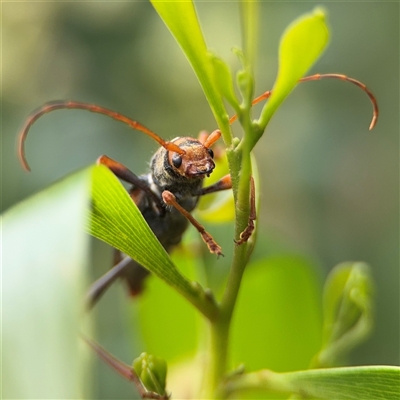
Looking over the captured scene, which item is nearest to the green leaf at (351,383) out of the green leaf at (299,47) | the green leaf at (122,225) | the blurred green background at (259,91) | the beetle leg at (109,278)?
the green leaf at (122,225)

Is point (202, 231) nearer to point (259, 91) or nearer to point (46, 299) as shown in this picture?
point (46, 299)

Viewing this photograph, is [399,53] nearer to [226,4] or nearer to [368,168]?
[368,168]

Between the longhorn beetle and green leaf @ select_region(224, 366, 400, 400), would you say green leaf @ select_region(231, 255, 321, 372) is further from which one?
green leaf @ select_region(224, 366, 400, 400)

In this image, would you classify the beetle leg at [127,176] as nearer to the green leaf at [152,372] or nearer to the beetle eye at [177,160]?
the beetle eye at [177,160]

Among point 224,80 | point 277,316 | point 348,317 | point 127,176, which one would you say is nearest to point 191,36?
point 224,80

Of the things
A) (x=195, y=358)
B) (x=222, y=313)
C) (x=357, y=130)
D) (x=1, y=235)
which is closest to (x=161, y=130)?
(x=357, y=130)

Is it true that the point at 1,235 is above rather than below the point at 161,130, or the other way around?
below
